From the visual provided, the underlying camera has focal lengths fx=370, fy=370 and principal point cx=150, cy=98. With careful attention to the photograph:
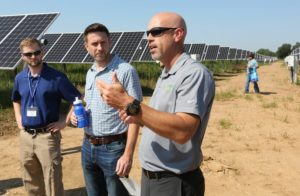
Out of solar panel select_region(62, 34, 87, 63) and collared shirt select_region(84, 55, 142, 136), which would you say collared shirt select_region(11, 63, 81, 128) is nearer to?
collared shirt select_region(84, 55, 142, 136)

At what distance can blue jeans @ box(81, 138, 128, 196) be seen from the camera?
9.71 feet

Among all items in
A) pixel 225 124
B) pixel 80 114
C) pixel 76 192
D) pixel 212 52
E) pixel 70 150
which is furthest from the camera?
pixel 212 52

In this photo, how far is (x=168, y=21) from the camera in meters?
2.06

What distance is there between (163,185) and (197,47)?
28295 mm

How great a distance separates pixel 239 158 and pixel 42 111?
3691 mm

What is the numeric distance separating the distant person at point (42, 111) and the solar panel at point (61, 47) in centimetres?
1181

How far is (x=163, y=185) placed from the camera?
218 cm

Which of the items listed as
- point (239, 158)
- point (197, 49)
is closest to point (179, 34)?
point (239, 158)

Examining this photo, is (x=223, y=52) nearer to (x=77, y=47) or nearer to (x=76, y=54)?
(x=77, y=47)

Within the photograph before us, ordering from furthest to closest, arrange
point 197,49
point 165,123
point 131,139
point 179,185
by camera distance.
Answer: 1. point 197,49
2. point 131,139
3. point 179,185
4. point 165,123

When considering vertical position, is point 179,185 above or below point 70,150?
above

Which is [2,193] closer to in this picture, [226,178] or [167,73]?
[226,178]

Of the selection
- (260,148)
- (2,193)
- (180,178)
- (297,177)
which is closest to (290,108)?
(260,148)

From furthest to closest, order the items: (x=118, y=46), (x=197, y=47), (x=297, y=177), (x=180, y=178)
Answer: (x=197, y=47), (x=118, y=46), (x=297, y=177), (x=180, y=178)
